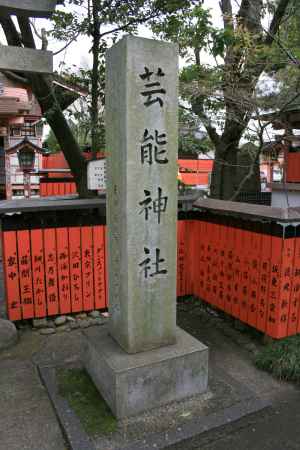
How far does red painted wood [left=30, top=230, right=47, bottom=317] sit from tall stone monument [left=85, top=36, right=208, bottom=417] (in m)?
1.66

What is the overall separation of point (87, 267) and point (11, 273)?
993 millimetres

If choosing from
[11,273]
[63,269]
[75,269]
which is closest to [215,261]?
[75,269]

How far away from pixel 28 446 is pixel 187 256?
342 cm

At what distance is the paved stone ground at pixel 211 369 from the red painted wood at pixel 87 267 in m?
0.49

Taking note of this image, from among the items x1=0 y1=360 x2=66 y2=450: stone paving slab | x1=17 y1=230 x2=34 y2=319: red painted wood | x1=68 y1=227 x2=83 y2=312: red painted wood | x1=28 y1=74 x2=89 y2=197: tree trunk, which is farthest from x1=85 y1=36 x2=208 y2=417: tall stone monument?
x1=28 y1=74 x2=89 y2=197: tree trunk

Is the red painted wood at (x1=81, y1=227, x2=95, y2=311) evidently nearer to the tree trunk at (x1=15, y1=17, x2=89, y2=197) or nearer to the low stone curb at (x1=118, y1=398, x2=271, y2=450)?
the tree trunk at (x1=15, y1=17, x2=89, y2=197)

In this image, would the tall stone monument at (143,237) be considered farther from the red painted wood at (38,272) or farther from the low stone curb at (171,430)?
the red painted wood at (38,272)

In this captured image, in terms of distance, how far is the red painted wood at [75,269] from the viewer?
493 centimetres

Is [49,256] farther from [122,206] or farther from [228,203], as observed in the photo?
[228,203]

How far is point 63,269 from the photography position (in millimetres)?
4914

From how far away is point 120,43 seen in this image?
297cm

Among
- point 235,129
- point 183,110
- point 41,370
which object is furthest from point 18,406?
point 235,129

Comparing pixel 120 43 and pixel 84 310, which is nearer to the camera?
pixel 120 43

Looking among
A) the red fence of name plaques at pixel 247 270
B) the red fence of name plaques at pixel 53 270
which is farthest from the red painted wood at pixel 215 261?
the red fence of name plaques at pixel 53 270
